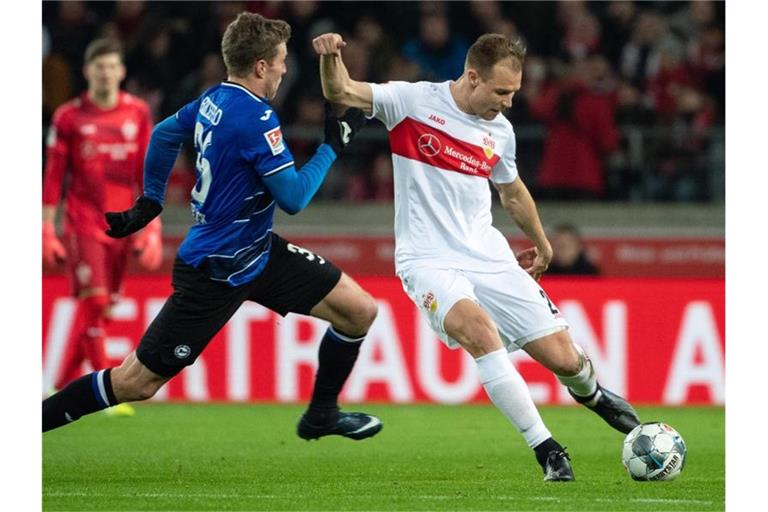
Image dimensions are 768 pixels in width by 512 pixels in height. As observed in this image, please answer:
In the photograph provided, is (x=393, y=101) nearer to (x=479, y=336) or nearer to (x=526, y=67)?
(x=479, y=336)

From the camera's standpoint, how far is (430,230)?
7645 mm

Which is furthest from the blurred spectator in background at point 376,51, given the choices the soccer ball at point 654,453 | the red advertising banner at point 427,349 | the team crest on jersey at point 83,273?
the soccer ball at point 654,453

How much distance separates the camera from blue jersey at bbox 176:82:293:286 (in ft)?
23.2

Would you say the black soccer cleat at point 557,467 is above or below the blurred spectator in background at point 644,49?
below

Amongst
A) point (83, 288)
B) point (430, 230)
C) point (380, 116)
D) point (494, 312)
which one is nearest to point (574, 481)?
point (494, 312)

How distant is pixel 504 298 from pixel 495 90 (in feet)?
3.47

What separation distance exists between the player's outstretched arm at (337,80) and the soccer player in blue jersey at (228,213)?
0.08 meters

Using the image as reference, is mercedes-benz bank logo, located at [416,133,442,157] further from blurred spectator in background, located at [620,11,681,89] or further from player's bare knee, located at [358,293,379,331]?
blurred spectator in background, located at [620,11,681,89]

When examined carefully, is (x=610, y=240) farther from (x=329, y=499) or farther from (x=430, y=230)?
(x=329, y=499)

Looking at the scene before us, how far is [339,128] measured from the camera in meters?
7.27

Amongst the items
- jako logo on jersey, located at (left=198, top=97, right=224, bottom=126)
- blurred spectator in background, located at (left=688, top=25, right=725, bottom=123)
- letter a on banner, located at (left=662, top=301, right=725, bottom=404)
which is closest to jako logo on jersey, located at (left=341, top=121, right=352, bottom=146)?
jako logo on jersey, located at (left=198, top=97, right=224, bottom=126)

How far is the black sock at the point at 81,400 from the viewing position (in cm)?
738

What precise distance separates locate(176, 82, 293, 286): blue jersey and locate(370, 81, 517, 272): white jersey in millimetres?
738

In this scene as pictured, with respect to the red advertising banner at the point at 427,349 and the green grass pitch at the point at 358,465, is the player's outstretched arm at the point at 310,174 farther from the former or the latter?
the red advertising banner at the point at 427,349
